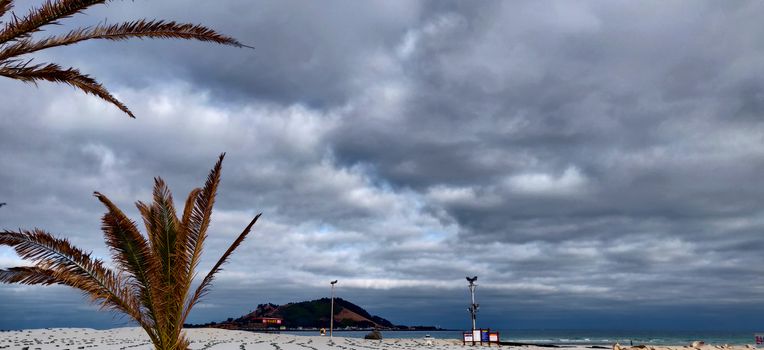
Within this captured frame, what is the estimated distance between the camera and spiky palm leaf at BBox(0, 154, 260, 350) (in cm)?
1107

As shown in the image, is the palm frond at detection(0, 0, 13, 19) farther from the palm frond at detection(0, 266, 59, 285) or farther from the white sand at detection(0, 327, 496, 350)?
the white sand at detection(0, 327, 496, 350)

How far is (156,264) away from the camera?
11.9 metres

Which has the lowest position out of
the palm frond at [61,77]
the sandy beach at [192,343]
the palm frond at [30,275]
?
Result: the sandy beach at [192,343]

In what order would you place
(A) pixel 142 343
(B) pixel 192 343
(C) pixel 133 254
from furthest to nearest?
1. (B) pixel 192 343
2. (A) pixel 142 343
3. (C) pixel 133 254

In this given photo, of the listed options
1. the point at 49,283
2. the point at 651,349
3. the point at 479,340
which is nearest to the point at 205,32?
the point at 49,283

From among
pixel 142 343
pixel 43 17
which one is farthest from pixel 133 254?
pixel 142 343

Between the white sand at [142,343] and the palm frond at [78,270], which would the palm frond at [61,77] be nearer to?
the palm frond at [78,270]

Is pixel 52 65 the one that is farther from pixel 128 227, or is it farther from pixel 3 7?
pixel 128 227

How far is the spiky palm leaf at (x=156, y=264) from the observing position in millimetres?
11070

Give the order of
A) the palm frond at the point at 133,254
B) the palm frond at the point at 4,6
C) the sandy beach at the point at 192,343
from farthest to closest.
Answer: the sandy beach at the point at 192,343 → the palm frond at the point at 133,254 → the palm frond at the point at 4,6

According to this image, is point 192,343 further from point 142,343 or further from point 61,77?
point 61,77

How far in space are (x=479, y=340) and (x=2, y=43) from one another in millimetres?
45329

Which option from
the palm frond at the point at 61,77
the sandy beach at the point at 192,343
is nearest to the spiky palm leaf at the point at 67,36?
the palm frond at the point at 61,77

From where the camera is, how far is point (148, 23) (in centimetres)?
1045
